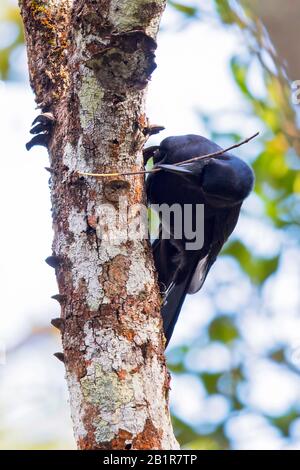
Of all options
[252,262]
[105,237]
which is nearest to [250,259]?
[252,262]

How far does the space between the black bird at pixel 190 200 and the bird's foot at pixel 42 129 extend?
2.44 feet

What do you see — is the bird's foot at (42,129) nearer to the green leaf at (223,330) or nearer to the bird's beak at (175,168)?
the bird's beak at (175,168)

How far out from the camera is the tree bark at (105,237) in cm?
249

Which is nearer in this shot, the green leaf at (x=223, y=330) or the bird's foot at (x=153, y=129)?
the bird's foot at (x=153, y=129)

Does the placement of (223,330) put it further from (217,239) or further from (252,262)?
(217,239)

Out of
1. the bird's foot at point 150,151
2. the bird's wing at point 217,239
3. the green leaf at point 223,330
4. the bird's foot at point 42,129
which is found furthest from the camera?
the green leaf at point 223,330

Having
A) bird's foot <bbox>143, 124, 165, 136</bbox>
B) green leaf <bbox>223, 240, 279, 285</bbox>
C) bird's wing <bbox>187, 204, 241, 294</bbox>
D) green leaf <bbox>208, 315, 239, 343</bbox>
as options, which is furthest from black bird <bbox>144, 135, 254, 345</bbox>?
green leaf <bbox>208, 315, 239, 343</bbox>

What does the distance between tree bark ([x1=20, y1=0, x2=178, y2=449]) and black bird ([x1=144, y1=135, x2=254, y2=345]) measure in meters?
0.77

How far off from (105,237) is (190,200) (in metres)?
1.50

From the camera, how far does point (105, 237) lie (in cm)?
277

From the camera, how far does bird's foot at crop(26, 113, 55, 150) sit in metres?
3.08

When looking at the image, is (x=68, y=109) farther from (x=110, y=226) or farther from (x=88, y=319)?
(x=88, y=319)

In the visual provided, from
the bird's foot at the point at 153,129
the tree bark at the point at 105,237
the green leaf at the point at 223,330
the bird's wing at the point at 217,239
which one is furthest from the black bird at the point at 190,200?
the green leaf at the point at 223,330

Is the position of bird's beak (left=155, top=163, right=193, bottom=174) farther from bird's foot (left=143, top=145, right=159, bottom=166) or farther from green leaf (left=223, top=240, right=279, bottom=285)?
green leaf (left=223, top=240, right=279, bottom=285)
